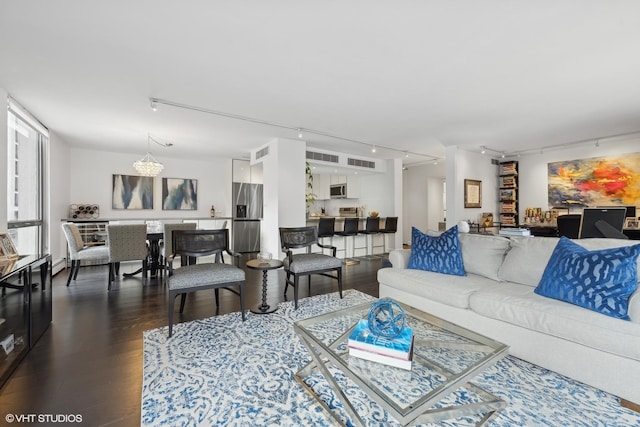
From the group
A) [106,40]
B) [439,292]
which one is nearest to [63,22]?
[106,40]

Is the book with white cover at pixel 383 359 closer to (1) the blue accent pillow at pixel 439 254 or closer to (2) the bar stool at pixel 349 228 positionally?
(1) the blue accent pillow at pixel 439 254

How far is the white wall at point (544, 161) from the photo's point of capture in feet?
17.6

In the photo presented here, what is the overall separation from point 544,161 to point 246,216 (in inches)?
292

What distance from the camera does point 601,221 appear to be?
336 cm

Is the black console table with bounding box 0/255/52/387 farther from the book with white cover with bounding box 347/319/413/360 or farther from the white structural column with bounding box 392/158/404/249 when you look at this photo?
the white structural column with bounding box 392/158/404/249

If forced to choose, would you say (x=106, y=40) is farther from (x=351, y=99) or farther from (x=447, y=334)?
(x=447, y=334)

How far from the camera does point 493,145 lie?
6.04m

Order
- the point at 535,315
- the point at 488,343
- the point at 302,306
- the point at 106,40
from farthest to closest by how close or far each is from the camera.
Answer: the point at 302,306
the point at 106,40
the point at 535,315
the point at 488,343

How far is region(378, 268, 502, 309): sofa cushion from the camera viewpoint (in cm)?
234

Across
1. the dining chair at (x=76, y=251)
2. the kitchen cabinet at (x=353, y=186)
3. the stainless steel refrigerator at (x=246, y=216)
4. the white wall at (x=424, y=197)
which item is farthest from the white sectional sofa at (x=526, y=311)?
the white wall at (x=424, y=197)

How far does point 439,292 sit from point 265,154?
4.56 m

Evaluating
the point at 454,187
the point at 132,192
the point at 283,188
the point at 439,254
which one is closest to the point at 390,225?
the point at 454,187

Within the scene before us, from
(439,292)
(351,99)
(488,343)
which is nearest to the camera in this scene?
(488,343)

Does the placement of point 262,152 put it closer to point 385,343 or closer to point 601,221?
point 385,343
